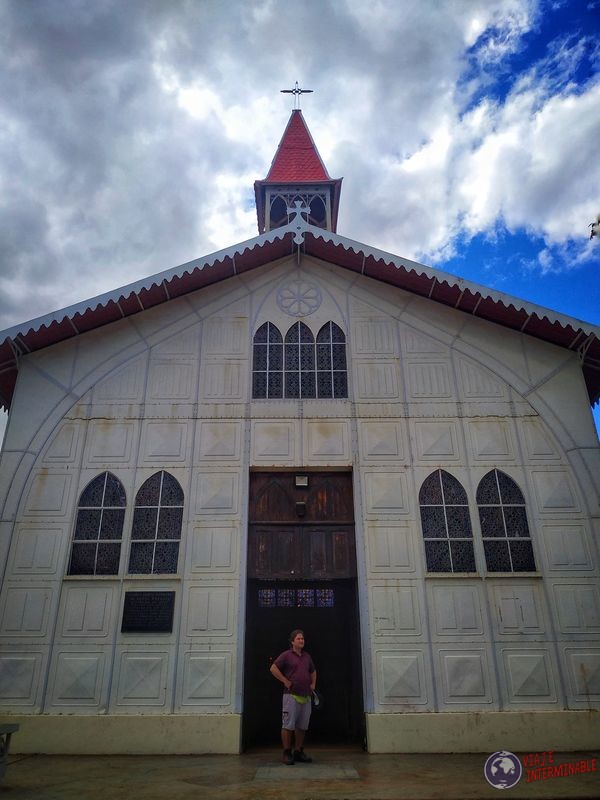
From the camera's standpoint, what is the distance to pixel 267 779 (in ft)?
21.4

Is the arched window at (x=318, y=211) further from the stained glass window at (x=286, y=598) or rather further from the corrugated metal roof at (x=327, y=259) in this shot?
the stained glass window at (x=286, y=598)

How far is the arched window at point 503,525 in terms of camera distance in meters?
9.44

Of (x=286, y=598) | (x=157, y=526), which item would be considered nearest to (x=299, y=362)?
(x=157, y=526)

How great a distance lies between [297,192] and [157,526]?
45.4 ft

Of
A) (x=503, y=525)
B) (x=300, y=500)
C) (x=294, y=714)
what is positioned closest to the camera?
(x=294, y=714)

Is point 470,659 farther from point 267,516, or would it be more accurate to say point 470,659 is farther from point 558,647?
point 267,516

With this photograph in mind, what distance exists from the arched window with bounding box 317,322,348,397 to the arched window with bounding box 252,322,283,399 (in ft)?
2.50

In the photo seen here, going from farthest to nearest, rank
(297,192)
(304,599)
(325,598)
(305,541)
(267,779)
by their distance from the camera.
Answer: (297,192) < (325,598) < (304,599) < (305,541) < (267,779)

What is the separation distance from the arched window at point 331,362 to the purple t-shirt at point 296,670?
4599 millimetres

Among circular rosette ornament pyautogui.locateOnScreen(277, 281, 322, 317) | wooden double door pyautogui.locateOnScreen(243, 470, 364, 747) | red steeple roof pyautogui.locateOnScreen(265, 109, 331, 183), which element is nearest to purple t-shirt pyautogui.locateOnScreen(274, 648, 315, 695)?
wooden double door pyautogui.locateOnScreen(243, 470, 364, 747)

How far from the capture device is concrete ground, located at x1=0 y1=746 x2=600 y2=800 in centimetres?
576

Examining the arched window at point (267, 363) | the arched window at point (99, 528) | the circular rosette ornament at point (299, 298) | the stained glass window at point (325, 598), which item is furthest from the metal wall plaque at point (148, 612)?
the circular rosette ornament at point (299, 298)

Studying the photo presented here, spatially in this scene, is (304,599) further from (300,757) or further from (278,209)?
(278,209)

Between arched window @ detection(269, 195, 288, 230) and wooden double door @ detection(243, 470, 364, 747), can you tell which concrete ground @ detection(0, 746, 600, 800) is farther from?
arched window @ detection(269, 195, 288, 230)
